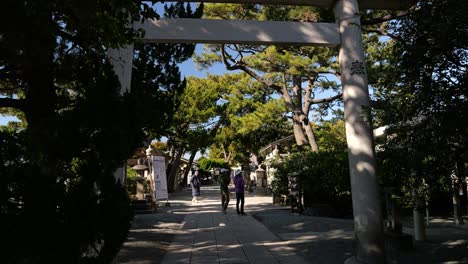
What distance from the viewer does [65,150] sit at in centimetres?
342

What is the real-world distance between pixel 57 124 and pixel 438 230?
8866 millimetres

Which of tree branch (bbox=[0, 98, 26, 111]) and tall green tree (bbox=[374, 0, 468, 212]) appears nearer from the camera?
tree branch (bbox=[0, 98, 26, 111])

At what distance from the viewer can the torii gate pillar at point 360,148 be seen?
5.78m

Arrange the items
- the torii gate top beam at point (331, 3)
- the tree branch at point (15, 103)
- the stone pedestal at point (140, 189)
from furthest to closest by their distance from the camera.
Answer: the stone pedestal at point (140, 189) < the torii gate top beam at point (331, 3) < the tree branch at point (15, 103)

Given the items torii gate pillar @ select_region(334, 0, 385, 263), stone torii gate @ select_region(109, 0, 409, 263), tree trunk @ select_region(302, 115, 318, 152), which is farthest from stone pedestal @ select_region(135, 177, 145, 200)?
torii gate pillar @ select_region(334, 0, 385, 263)

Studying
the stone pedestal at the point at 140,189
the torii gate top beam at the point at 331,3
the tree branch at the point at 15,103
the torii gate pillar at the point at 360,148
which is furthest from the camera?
the stone pedestal at the point at 140,189

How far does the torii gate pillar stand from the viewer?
19.0 feet

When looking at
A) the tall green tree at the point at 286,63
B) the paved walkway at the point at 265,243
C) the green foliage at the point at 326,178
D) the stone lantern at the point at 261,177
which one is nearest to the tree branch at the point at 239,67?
the tall green tree at the point at 286,63

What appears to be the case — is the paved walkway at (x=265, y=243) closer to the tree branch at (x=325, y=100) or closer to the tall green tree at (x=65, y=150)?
the tall green tree at (x=65, y=150)

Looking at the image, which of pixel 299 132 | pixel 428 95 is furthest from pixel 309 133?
pixel 428 95

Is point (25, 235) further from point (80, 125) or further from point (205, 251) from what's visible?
point (205, 251)

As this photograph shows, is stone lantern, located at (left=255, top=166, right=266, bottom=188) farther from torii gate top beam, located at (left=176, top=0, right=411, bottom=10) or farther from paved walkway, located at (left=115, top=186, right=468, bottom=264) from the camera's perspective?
torii gate top beam, located at (left=176, top=0, right=411, bottom=10)

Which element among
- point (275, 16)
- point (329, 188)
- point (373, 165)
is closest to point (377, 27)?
point (275, 16)

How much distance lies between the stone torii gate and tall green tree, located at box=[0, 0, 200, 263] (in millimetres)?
1956
